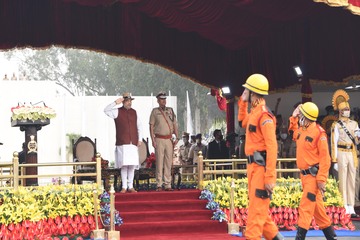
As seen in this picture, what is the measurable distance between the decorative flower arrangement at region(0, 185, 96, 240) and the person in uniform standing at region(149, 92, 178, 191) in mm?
1794

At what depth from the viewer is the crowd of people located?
7811 millimetres

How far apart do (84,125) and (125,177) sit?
18586 millimetres

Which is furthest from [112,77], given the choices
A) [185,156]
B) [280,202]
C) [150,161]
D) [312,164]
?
[312,164]

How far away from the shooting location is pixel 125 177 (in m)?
12.9

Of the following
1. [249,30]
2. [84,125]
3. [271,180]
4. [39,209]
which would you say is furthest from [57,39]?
[84,125]

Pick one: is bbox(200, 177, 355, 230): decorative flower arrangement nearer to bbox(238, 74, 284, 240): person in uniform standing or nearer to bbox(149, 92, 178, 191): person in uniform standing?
bbox(149, 92, 178, 191): person in uniform standing

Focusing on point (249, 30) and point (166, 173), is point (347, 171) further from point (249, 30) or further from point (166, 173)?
point (249, 30)

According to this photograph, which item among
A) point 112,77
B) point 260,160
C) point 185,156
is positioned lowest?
point 260,160

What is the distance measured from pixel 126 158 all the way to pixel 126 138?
0.37m

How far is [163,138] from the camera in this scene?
1296cm

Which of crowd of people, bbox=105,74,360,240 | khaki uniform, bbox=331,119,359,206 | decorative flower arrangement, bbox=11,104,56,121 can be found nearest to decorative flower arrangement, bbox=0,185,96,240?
crowd of people, bbox=105,74,360,240

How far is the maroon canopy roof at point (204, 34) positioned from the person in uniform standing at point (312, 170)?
482cm

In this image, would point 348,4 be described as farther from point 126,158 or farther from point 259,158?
point 259,158

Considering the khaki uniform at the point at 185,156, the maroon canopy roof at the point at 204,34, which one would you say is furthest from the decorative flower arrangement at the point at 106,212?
the khaki uniform at the point at 185,156
